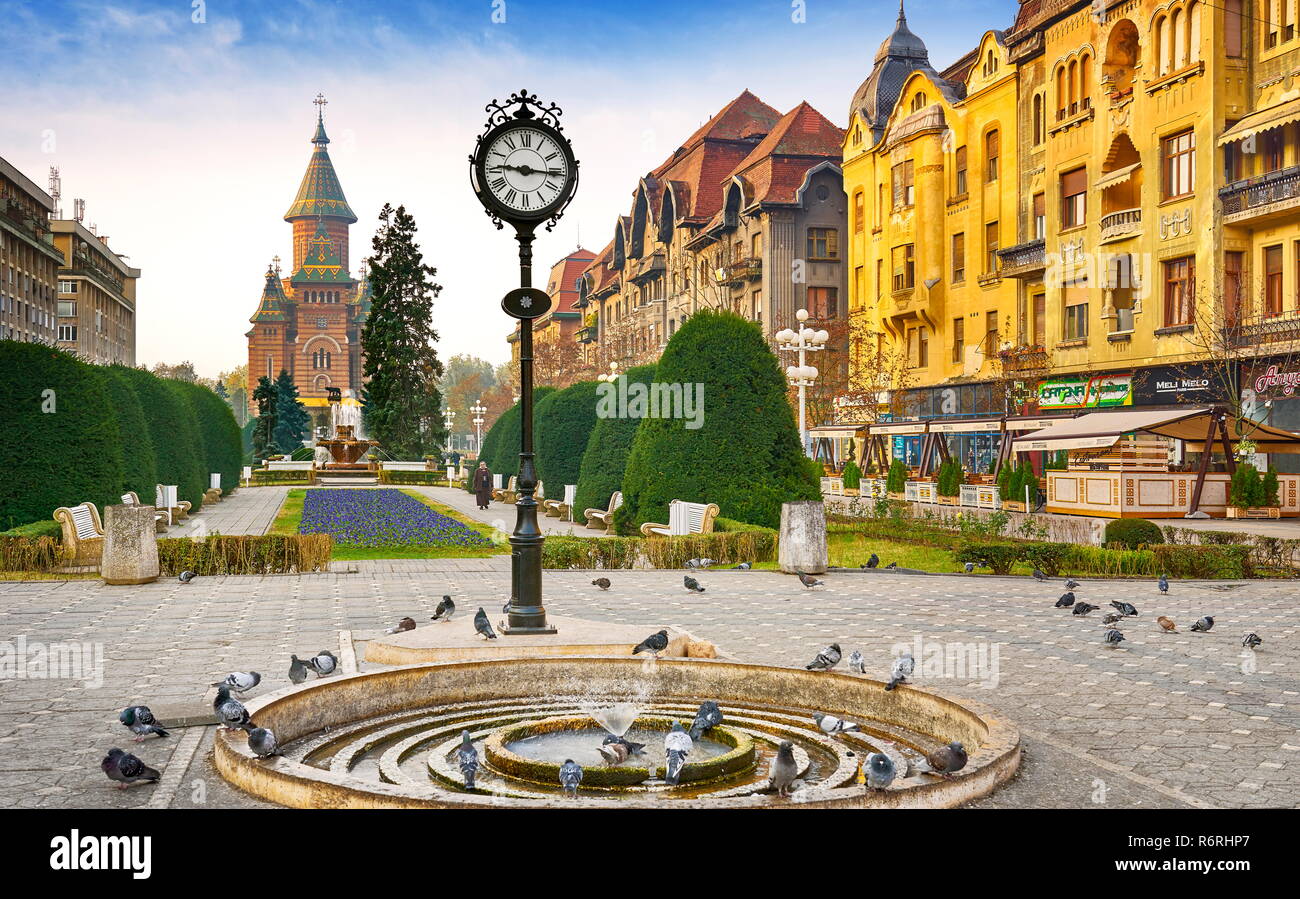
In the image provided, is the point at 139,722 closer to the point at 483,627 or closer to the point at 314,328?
the point at 483,627

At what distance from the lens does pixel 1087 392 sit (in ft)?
120

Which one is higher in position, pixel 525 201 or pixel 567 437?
pixel 525 201

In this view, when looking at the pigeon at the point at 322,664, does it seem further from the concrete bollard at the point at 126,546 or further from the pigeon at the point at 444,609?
the concrete bollard at the point at 126,546

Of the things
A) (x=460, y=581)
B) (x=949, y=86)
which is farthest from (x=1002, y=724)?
(x=949, y=86)

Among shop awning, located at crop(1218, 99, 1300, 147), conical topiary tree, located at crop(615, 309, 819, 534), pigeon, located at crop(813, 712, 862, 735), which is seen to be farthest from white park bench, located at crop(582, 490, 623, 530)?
shop awning, located at crop(1218, 99, 1300, 147)

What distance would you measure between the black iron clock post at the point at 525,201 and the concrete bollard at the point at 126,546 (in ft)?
26.3

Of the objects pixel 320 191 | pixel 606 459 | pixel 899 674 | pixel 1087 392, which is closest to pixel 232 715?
pixel 899 674

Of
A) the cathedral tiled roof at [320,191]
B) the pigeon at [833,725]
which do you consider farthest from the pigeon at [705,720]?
the cathedral tiled roof at [320,191]

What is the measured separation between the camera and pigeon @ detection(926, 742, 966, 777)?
5.56 m

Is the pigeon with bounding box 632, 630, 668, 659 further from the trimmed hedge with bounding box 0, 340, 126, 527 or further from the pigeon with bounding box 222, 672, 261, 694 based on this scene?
the trimmed hedge with bounding box 0, 340, 126, 527

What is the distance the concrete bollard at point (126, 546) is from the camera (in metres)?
14.9

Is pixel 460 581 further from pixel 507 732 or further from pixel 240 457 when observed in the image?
pixel 240 457

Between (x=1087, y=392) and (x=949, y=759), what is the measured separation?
33.8 metres

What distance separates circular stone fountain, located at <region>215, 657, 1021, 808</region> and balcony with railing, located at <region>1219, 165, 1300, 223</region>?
27159 millimetres
